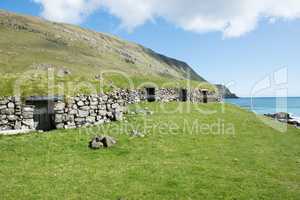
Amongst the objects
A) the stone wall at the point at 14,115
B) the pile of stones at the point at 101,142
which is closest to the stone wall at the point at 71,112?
the stone wall at the point at 14,115

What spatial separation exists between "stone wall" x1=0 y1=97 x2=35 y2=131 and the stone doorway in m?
0.64

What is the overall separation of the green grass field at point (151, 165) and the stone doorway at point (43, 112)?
225 cm

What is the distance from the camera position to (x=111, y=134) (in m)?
22.8

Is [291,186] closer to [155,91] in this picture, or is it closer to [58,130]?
[58,130]

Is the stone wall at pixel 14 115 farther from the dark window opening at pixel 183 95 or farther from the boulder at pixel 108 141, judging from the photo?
the dark window opening at pixel 183 95

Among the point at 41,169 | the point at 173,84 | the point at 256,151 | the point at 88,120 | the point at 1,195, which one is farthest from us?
the point at 173,84

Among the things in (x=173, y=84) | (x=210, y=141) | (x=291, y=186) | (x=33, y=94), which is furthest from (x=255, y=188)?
(x=173, y=84)

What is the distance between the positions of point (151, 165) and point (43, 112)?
11.2 m

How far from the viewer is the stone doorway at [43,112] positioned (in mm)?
24438

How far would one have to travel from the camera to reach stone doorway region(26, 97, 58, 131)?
24438 millimetres

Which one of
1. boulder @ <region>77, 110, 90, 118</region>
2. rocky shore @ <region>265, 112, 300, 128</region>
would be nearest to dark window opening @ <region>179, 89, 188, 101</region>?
rocky shore @ <region>265, 112, 300, 128</region>

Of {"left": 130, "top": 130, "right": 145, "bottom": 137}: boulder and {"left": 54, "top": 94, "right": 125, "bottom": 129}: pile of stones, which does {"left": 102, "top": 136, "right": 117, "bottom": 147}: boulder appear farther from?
{"left": 54, "top": 94, "right": 125, "bottom": 129}: pile of stones

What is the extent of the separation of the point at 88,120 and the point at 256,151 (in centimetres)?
1235

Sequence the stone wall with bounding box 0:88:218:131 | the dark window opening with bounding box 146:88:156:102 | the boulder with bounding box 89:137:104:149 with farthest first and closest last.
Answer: the dark window opening with bounding box 146:88:156:102
the stone wall with bounding box 0:88:218:131
the boulder with bounding box 89:137:104:149
